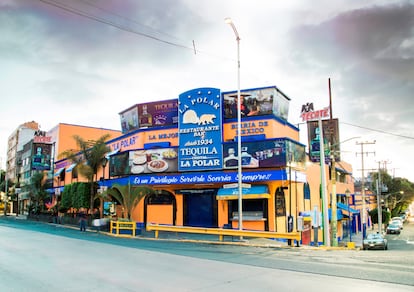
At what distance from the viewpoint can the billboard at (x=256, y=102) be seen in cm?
2889

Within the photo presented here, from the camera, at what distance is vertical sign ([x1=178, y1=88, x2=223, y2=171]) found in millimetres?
28750

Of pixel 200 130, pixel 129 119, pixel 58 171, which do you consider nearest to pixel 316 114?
pixel 200 130

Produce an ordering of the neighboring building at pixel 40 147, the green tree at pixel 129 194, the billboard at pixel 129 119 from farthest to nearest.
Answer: the neighboring building at pixel 40 147
the billboard at pixel 129 119
the green tree at pixel 129 194

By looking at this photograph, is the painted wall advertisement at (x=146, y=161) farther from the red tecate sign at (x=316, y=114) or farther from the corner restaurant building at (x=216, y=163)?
the red tecate sign at (x=316, y=114)

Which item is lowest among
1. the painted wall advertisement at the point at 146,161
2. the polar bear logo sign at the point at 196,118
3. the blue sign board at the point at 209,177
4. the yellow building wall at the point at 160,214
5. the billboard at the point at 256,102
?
the yellow building wall at the point at 160,214

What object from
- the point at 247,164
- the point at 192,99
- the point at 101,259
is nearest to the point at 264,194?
the point at 247,164

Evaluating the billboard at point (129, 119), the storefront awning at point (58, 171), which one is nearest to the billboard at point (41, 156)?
the storefront awning at point (58, 171)

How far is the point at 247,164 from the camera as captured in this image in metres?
27.0

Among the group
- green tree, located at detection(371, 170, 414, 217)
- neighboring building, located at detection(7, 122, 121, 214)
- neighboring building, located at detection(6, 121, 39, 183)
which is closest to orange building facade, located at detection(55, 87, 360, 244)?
neighboring building, located at detection(7, 122, 121, 214)

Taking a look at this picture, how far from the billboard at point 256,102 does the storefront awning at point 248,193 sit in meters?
5.89

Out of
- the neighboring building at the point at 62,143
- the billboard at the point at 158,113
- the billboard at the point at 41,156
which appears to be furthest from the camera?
the billboard at the point at 41,156

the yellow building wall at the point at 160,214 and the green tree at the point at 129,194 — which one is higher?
the green tree at the point at 129,194

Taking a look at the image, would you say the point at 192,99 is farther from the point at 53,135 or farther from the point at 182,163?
the point at 53,135

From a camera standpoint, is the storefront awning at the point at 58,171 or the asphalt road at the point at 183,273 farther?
the storefront awning at the point at 58,171
